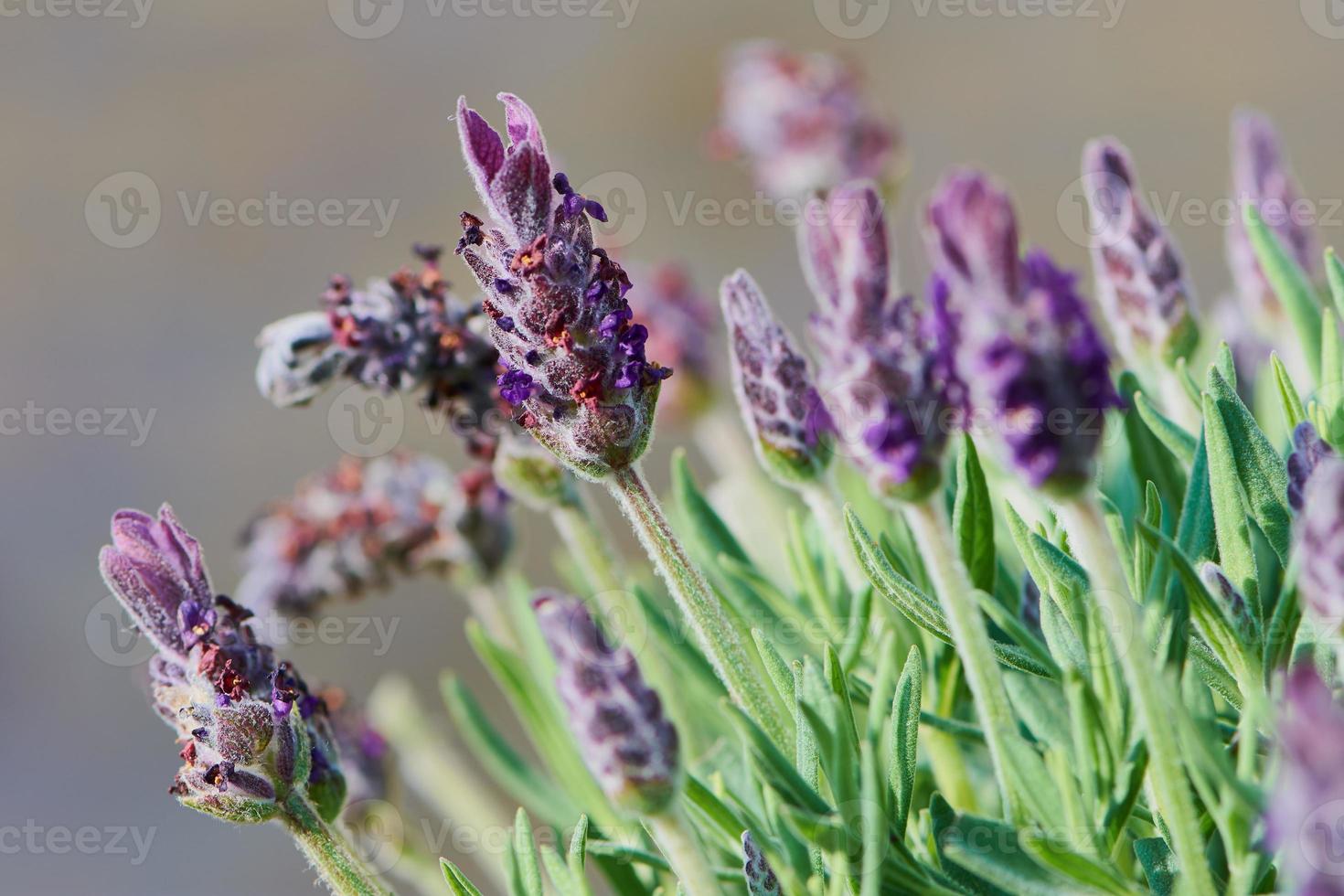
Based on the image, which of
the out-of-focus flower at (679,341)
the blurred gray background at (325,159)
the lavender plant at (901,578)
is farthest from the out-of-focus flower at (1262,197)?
the blurred gray background at (325,159)

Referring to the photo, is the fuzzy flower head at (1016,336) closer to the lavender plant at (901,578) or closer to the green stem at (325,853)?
the lavender plant at (901,578)

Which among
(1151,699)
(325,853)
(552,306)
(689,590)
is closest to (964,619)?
(1151,699)

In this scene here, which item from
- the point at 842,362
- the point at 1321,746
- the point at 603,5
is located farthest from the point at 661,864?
the point at 603,5

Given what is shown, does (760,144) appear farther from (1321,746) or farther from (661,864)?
(1321,746)

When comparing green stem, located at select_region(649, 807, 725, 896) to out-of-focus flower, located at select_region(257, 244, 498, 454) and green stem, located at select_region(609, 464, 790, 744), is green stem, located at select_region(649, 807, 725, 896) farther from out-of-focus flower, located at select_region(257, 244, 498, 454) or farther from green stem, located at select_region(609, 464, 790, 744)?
out-of-focus flower, located at select_region(257, 244, 498, 454)

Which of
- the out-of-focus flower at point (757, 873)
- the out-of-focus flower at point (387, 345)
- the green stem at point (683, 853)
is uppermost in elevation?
the out-of-focus flower at point (387, 345)

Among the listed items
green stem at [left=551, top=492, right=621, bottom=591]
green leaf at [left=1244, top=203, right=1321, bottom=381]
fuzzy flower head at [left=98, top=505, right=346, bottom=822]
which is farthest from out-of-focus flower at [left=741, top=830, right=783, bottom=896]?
green leaf at [left=1244, top=203, right=1321, bottom=381]
